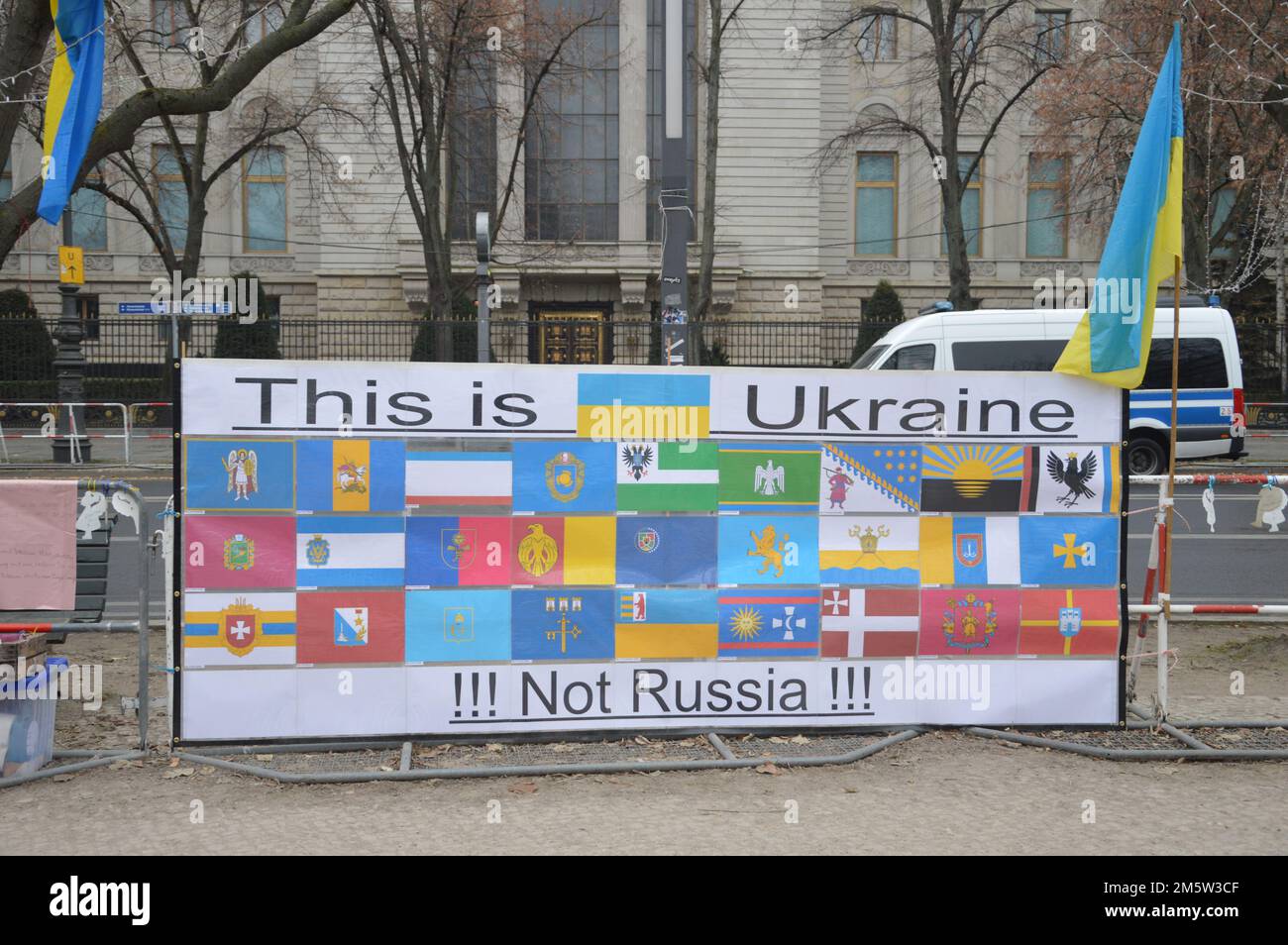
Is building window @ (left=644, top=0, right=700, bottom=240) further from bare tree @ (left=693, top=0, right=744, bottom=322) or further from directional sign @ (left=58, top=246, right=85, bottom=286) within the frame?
directional sign @ (left=58, top=246, right=85, bottom=286)

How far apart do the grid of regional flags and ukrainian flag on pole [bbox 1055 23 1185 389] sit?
0.53m

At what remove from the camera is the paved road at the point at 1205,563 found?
38.8ft

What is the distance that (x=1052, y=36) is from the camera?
124 ft

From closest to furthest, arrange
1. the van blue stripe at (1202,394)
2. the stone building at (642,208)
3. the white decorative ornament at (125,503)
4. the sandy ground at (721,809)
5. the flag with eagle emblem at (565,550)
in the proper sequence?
the sandy ground at (721,809) → the white decorative ornament at (125,503) → the flag with eagle emblem at (565,550) → the van blue stripe at (1202,394) → the stone building at (642,208)

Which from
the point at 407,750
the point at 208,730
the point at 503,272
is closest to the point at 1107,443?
the point at 407,750

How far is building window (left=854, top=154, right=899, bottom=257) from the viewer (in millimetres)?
43688

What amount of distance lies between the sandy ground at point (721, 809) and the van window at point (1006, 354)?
13.6 m

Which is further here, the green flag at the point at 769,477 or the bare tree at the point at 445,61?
the bare tree at the point at 445,61

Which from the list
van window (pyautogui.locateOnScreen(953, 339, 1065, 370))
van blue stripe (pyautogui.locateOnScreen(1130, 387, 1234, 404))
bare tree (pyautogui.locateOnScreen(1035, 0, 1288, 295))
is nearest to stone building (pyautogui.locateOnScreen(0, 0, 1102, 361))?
bare tree (pyautogui.locateOnScreen(1035, 0, 1288, 295))

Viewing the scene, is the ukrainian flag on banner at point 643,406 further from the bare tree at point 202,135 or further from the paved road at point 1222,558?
the bare tree at point 202,135

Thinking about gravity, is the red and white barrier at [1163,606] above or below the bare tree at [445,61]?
below

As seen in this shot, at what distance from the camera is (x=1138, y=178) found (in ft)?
24.2

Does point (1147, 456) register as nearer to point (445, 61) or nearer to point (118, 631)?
point (445, 61)

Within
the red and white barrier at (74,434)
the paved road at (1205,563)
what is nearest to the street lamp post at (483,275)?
the paved road at (1205,563)
